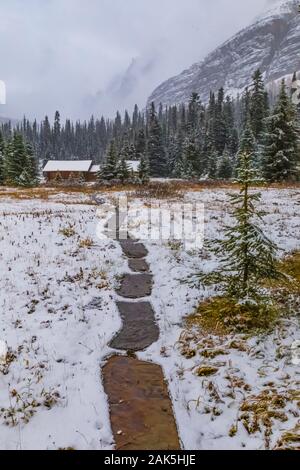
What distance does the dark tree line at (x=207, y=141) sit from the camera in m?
35.8

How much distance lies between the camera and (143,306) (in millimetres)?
→ 9875

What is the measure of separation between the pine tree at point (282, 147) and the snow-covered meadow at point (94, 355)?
25.5 metres

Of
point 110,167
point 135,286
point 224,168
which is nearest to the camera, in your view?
point 135,286

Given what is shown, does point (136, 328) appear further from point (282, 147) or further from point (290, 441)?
point (282, 147)

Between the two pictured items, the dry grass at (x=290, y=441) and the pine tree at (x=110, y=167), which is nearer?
the dry grass at (x=290, y=441)

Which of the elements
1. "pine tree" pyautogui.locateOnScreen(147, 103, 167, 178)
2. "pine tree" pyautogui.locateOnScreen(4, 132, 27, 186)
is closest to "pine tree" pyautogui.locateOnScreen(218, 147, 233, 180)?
"pine tree" pyautogui.locateOnScreen(147, 103, 167, 178)

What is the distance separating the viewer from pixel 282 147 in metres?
35.8

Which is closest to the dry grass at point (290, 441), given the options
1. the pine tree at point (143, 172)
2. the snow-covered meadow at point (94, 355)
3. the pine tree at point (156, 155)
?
the snow-covered meadow at point (94, 355)

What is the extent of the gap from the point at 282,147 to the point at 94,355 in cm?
3307

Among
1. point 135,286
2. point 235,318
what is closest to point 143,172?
point 135,286

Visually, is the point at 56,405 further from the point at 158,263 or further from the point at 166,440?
the point at 158,263

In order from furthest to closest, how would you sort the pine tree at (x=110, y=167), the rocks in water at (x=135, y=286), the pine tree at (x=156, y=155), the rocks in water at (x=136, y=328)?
the pine tree at (x=156, y=155) → the pine tree at (x=110, y=167) → the rocks in water at (x=135, y=286) → the rocks in water at (x=136, y=328)

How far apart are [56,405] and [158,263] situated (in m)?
6.86

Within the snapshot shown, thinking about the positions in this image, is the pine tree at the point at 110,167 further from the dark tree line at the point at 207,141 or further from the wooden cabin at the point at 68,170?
the wooden cabin at the point at 68,170
